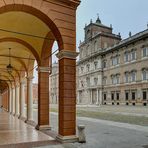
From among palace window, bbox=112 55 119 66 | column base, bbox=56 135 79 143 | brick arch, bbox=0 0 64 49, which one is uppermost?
palace window, bbox=112 55 119 66

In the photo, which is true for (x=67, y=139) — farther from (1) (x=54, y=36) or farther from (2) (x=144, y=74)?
(2) (x=144, y=74)

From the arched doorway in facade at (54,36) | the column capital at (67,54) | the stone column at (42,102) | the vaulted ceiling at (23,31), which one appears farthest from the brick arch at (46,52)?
the column capital at (67,54)

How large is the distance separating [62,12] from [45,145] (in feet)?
14.8

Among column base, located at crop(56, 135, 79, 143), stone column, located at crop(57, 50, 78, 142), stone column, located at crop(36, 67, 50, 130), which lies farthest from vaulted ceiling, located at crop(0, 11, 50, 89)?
column base, located at crop(56, 135, 79, 143)

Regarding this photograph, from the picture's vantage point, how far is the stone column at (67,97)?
7742 millimetres

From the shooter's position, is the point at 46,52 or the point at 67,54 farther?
the point at 46,52

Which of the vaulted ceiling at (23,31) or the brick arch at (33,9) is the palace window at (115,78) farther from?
the brick arch at (33,9)

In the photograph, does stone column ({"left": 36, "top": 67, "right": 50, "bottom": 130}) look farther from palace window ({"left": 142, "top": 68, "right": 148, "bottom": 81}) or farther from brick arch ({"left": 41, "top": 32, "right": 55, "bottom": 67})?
palace window ({"left": 142, "top": 68, "right": 148, "bottom": 81})

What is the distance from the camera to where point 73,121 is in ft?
26.0

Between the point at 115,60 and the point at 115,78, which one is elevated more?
the point at 115,60

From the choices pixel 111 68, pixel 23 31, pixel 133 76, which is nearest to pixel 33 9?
pixel 23 31

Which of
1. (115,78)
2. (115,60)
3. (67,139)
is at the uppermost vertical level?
(115,60)

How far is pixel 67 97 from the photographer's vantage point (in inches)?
310

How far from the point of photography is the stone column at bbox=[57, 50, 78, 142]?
25.4ft
